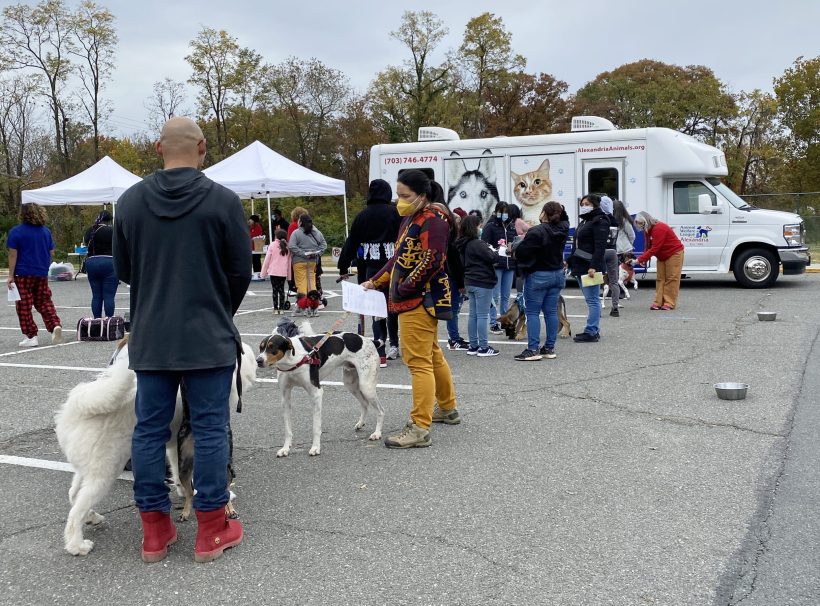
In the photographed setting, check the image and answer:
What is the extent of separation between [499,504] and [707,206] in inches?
490

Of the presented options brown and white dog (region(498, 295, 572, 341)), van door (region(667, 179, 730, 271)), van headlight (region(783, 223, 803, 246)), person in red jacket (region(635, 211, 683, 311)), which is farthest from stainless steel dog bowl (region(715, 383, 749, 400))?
van headlight (region(783, 223, 803, 246))

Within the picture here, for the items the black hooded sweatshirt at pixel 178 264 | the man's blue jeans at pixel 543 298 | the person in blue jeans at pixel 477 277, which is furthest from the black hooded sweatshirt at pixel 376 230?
the black hooded sweatshirt at pixel 178 264

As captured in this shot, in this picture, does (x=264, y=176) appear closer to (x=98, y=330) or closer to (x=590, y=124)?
(x=98, y=330)

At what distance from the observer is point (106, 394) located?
3631 millimetres

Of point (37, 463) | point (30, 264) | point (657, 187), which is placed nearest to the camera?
point (37, 463)

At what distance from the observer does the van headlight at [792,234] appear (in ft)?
48.2

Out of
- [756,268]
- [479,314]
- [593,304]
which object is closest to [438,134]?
[756,268]

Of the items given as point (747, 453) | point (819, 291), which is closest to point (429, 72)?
point (819, 291)

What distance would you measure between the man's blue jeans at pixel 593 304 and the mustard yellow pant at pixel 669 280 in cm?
341

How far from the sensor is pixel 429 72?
3669 cm

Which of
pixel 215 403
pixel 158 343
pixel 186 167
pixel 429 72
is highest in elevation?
pixel 429 72

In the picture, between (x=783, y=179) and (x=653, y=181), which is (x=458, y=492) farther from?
(x=783, y=179)

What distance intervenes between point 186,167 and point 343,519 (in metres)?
2.03

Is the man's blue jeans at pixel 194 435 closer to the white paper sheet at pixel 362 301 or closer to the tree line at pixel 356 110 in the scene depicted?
the white paper sheet at pixel 362 301
